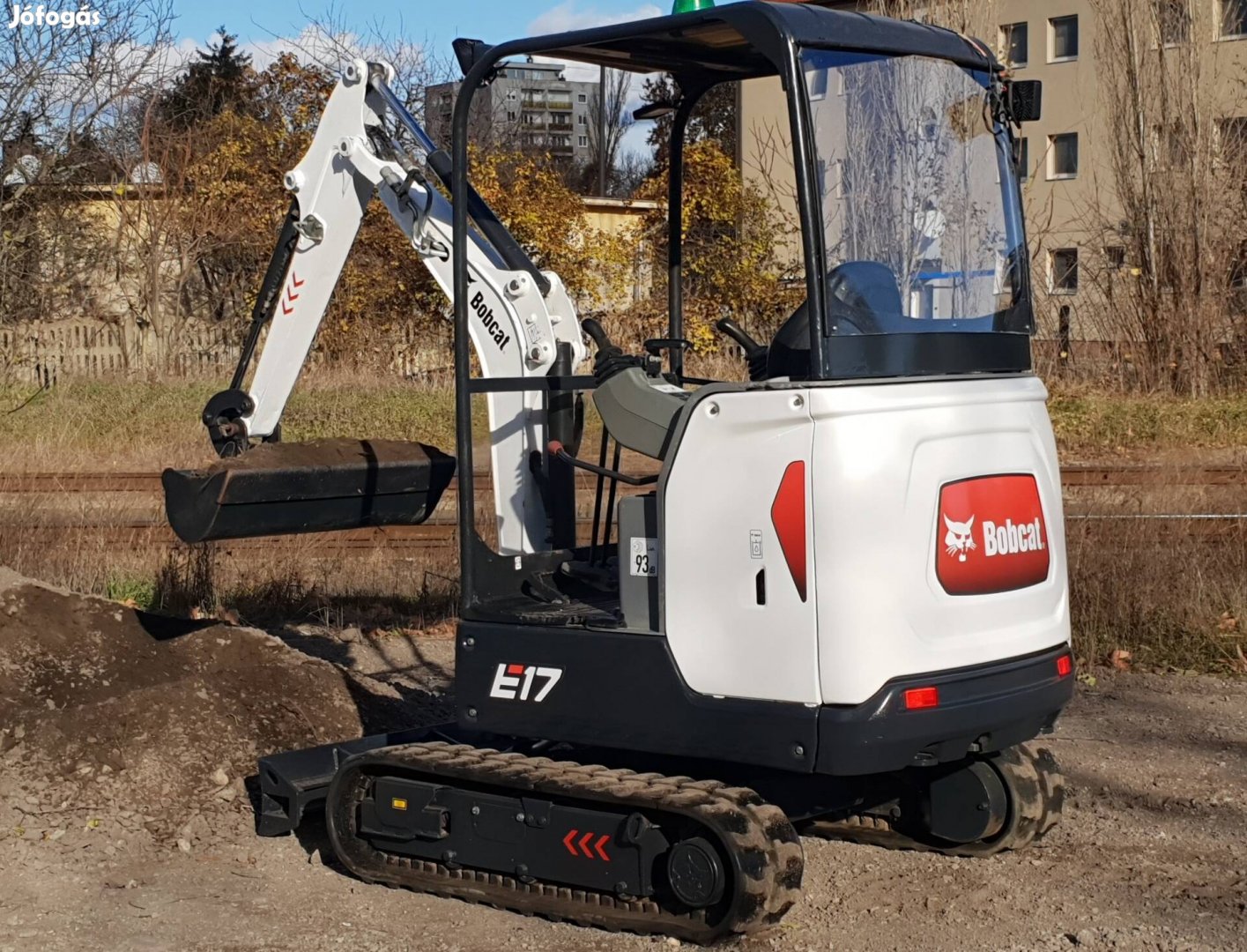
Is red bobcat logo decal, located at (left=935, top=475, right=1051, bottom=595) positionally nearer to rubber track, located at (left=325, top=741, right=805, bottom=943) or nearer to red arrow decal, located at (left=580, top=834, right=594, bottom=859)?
rubber track, located at (left=325, top=741, right=805, bottom=943)

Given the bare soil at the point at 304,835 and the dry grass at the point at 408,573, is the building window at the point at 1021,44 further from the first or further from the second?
the bare soil at the point at 304,835

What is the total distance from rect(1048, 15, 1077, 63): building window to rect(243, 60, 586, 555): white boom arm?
38.1 meters

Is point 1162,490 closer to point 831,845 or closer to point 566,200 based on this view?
point 831,845

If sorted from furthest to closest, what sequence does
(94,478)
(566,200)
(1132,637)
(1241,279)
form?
1. (566,200)
2. (1241,279)
3. (94,478)
4. (1132,637)

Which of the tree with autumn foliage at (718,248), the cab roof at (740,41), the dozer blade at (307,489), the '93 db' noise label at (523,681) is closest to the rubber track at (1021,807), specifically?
the '93 db' noise label at (523,681)

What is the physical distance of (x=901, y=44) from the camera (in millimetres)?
5039

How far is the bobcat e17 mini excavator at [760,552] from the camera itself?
4648mm

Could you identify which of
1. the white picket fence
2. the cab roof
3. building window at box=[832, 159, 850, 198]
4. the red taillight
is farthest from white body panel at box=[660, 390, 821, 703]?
the white picket fence

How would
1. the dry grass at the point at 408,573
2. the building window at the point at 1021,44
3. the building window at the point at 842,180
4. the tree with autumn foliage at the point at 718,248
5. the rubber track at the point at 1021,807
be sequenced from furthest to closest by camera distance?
the building window at the point at 1021,44 < the tree with autumn foliage at the point at 718,248 < the dry grass at the point at 408,573 < the rubber track at the point at 1021,807 < the building window at the point at 842,180

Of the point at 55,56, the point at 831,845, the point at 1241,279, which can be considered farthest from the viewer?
the point at 55,56

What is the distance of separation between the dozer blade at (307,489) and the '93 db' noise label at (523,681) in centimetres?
124

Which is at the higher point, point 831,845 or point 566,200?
point 566,200

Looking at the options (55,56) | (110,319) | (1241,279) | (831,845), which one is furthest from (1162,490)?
(110,319)

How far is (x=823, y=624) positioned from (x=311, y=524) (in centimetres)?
242
